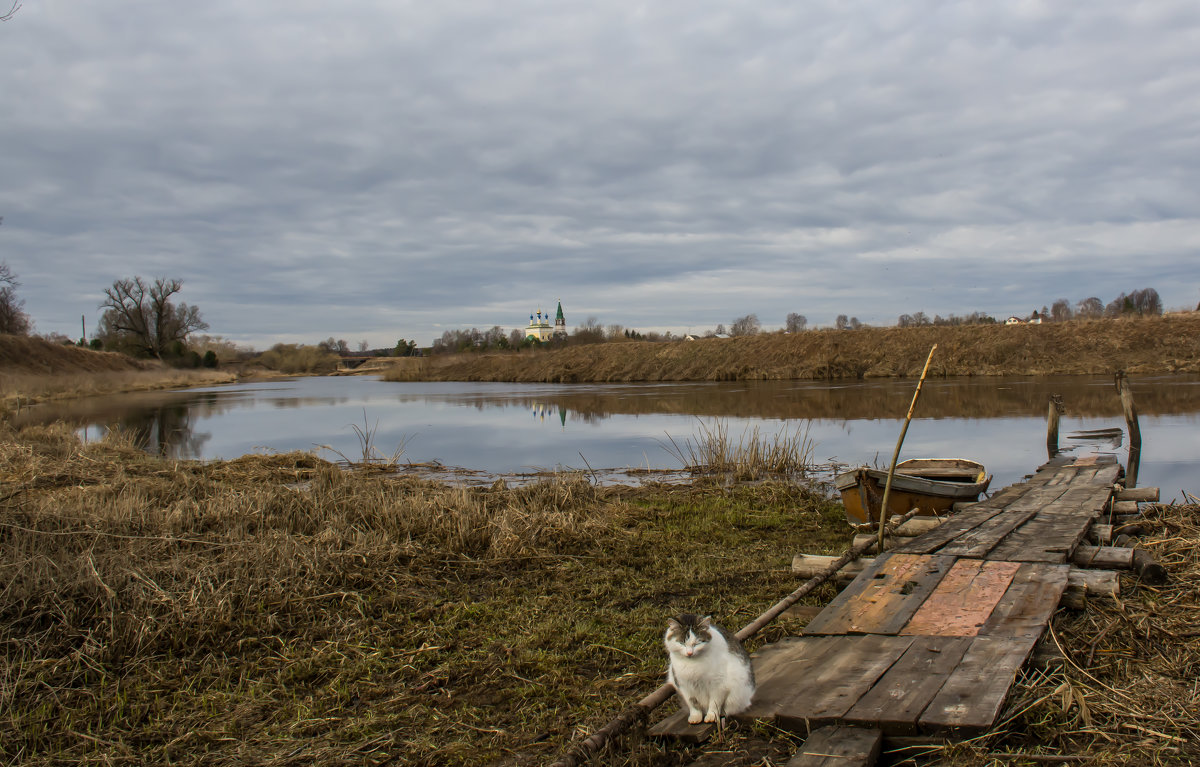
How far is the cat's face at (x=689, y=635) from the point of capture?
3.22 meters

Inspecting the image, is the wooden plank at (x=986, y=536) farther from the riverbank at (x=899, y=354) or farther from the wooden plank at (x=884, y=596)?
the riverbank at (x=899, y=354)

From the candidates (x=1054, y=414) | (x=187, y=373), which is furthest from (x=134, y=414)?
(x=187, y=373)

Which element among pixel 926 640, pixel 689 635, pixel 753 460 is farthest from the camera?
pixel 753 460

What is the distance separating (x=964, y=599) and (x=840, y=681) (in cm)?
148

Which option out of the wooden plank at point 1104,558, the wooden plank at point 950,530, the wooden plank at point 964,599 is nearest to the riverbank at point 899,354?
the wooden plank at point 950,530

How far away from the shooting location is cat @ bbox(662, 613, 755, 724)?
3303 mm

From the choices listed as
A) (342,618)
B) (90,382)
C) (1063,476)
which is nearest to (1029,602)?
(342,618)

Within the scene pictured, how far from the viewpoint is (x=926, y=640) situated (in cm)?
400

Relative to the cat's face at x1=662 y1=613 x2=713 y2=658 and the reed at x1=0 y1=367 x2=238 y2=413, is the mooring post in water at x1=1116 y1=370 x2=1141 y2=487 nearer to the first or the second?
the cat's face at x1=662 y1=613 x2=713 y2=658

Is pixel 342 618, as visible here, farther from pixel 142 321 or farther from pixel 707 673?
pixel 142 321

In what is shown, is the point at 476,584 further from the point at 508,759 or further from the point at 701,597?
the point at 508,759

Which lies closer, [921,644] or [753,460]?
[921,644]

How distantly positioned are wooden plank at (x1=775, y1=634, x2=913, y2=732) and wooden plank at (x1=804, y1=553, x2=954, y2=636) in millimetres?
154

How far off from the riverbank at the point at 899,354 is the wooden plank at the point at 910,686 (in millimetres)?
38782
